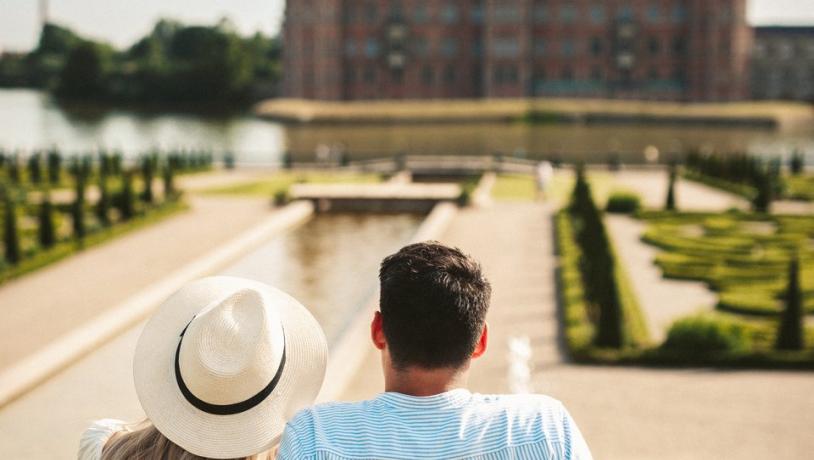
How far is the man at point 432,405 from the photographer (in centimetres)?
171

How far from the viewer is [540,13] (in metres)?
64.6

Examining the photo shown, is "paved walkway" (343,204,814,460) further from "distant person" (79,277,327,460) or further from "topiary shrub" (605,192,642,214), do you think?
"topiary shrub" (605,192,642,214)

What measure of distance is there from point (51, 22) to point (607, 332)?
103454 millimetres

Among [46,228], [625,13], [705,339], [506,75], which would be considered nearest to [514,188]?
[46,228]

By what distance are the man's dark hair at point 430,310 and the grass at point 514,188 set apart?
2029 cm

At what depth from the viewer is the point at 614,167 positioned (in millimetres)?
29562

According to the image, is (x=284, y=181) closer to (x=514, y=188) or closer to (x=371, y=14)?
(x=514, y=188)

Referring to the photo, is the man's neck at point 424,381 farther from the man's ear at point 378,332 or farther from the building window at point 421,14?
the building window at point 421,14

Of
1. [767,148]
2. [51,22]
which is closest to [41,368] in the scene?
[767,148]

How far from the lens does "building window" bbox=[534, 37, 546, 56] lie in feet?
213

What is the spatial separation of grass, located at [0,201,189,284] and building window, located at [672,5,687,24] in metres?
51.4

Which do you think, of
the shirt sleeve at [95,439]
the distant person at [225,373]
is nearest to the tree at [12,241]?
the shirt sleeve at [95,439]

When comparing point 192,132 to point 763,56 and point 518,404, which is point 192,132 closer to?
point 763,56

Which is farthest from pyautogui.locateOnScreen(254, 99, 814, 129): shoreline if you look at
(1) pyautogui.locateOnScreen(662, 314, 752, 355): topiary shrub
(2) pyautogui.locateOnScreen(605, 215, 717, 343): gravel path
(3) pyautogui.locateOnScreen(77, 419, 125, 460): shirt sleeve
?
(3) pyautogui.locateOnScreen(77, 419, 125, 460): shirt sleeve
